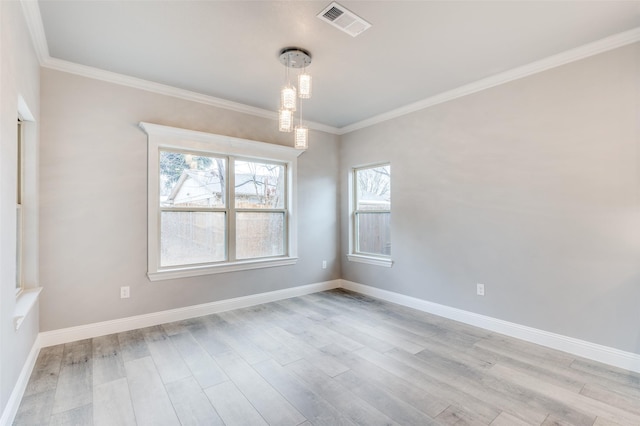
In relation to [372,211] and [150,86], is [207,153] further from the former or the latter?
[372,211]

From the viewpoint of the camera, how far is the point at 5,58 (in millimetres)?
1655

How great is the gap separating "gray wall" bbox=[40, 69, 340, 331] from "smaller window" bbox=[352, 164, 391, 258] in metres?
2.14

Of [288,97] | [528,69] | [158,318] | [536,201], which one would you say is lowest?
[158,318]

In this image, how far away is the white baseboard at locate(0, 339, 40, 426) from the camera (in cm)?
170

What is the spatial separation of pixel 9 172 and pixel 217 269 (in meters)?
2.19

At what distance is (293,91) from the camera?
2496 mm

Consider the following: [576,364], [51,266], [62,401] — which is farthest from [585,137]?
[51,266]

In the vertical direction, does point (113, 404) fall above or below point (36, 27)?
below

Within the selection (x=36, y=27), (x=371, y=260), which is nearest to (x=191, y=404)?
(x=36, y=27)

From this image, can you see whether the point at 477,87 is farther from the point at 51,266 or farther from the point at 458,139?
the point at 51,266

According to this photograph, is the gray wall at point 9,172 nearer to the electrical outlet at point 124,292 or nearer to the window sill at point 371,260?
the electrical outlet at point 124,292

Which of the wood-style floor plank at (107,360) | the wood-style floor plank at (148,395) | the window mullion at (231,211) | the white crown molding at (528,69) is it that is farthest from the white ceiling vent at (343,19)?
A: the wood-style floor plank at (107,360)

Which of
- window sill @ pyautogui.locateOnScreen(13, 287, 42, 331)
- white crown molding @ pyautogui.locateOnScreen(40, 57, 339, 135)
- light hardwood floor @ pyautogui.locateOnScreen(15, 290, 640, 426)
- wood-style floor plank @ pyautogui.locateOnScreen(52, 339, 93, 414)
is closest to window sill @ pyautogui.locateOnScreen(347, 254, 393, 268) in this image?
light hardwood floor @ pyautogui.locateOnScreen(15, 290, 640, 426)

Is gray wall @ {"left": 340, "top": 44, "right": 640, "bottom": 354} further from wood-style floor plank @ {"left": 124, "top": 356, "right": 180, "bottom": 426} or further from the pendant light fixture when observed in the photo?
wood-style floor plank @ {"left": 124, "top": 356, "right": 180, "bottom": 426}
